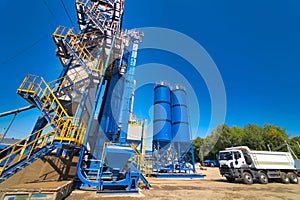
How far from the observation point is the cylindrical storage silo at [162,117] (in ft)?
46.4

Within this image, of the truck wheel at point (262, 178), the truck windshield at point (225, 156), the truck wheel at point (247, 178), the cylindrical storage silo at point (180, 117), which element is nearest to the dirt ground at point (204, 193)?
the truck wheel at point (247, 178)

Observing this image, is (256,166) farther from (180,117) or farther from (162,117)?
(162,117)

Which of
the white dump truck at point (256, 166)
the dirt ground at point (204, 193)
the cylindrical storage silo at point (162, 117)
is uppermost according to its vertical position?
the cylindrical storage silo at point (162, 117)

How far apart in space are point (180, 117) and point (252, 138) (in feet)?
65.5

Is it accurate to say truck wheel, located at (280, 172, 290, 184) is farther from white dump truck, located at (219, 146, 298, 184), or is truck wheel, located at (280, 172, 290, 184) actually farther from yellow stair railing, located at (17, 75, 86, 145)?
yellow stair railing, located at (17, 75, 86, 145)

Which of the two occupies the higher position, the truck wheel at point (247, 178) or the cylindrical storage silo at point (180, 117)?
the cylindrical storage silo at point (180, 117)

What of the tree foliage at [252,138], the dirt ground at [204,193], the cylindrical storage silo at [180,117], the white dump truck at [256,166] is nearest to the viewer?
the dirt ground at [204,193]

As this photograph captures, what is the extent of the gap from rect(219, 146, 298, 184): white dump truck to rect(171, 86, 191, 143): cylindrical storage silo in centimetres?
444

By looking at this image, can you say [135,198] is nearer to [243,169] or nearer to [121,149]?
[121,149]

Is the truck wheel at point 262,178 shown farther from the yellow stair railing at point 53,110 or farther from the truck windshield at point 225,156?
the yellow stair railing at point 53,110

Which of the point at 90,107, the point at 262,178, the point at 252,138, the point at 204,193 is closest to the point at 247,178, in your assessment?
the point at 262,178

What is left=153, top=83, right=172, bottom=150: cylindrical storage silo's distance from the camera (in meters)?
14.1

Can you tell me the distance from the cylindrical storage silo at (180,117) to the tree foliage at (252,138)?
19.0 meters

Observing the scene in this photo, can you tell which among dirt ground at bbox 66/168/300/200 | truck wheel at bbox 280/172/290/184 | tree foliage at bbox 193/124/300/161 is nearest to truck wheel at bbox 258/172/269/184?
truck wheel at bbox 280/172/290/184
